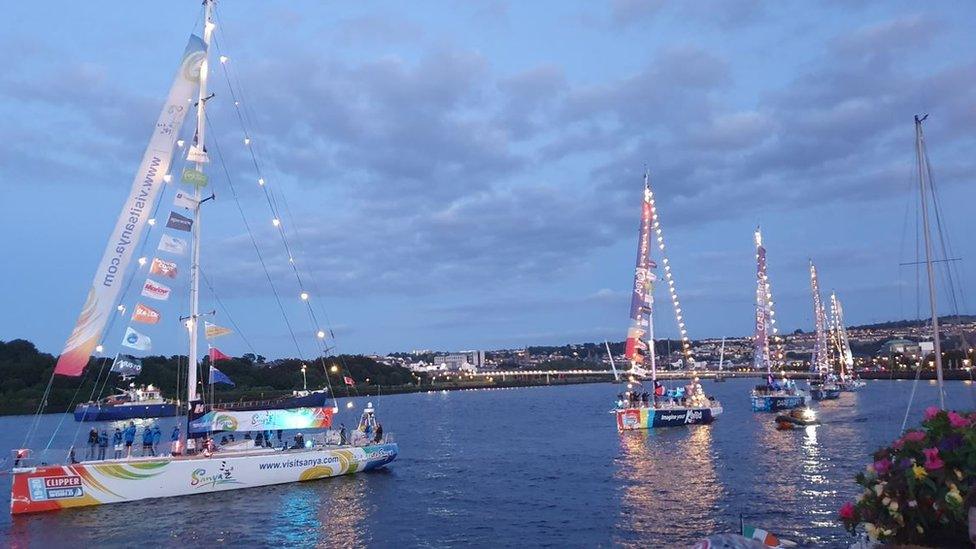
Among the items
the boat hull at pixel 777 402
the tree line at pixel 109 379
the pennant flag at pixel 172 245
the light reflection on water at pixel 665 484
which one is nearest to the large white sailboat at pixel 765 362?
the boat hull at pixel 777 402

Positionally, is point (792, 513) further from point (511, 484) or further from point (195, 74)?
point (195, 74)

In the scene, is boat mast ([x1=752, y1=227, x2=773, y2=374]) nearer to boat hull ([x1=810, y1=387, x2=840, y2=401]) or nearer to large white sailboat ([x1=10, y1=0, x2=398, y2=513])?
boat hull ([x1=810, y1=387, x2=840, y2=401])

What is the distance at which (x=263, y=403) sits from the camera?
1599 inches

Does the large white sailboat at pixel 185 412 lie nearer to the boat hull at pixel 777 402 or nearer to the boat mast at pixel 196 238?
the boat mast at pixel 196 238

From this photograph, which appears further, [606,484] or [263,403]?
[263,403]

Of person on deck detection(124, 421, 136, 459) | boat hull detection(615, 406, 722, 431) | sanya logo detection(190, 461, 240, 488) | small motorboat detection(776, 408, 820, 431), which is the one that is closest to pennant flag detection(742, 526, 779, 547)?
sanya logo detection(190, 461, 240, 488)

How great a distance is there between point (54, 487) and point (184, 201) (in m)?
12.2

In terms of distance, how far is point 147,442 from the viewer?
31719 mm

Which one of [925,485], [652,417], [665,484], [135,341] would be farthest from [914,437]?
[652,417]

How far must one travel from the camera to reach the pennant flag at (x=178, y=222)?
3219cm

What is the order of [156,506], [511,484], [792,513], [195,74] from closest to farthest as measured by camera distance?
1. [792,513]
2. [156,506]
3. [195,74]
4. [511,484]

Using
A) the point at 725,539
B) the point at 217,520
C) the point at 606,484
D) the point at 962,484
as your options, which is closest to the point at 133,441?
the point at 217,520

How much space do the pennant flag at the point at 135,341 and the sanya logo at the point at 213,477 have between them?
5.51m

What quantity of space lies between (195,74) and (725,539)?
1198 inches
